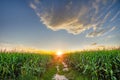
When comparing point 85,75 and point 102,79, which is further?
point 85,75

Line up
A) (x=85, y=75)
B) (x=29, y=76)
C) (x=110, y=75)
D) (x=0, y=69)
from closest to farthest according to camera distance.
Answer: (x=0, y=69) < (x=110, y=75) < (x=29, y=76) < (x=85, y=75)

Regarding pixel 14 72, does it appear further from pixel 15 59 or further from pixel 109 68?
pixel 109 68

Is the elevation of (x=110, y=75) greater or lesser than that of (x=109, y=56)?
lesser

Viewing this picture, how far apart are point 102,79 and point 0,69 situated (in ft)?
21.3

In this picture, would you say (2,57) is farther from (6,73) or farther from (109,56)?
(109,56)

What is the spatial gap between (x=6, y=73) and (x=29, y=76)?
208 cm

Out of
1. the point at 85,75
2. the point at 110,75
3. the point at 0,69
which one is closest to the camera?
the point at 0,69

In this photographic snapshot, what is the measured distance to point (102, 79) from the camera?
51.8ft

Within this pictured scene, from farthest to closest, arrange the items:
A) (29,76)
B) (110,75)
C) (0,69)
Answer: (29,76), (110,75), (0,69)

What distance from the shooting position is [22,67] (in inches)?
619

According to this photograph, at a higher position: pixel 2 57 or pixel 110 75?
pixel 2 57

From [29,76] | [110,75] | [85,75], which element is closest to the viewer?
[110,75]

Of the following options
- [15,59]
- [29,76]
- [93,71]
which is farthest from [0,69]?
[93,71]

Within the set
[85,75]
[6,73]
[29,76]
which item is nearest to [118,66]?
[85,75]
